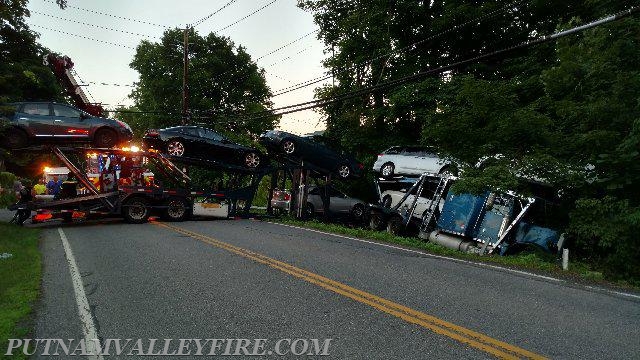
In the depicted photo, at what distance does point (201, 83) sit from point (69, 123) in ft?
86.1

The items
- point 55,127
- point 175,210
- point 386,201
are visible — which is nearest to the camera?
point 55,127

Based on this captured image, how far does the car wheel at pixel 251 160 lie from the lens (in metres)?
17.8

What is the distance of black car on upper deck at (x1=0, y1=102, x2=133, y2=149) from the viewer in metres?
13.4

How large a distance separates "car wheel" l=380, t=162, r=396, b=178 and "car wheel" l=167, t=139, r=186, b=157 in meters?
8.49

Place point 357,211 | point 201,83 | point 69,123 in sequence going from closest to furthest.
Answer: point 69,123
point 357,211
point 201,83

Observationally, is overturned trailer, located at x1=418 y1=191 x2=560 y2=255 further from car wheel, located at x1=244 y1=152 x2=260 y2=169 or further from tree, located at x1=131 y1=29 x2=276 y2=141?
tree, located at x1=131 y1=29 x2=276 y2=141

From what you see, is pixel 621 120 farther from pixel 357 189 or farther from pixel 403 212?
pixel 357 189

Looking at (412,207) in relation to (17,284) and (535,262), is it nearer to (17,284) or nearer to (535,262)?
(535,262)

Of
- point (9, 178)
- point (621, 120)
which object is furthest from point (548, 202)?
point (9, 178)

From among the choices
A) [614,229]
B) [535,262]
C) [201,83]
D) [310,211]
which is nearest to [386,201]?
[310,211]

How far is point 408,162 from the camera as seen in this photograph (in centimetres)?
1838

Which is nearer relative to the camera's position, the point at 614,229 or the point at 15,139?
the point at 614,229

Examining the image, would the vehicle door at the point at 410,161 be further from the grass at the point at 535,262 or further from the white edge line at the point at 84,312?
the white edge line at the point at 84,312

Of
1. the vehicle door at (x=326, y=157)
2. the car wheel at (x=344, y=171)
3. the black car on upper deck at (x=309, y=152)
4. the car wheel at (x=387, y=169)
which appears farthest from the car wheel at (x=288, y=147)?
the car wheel at (x=387, y=169)
